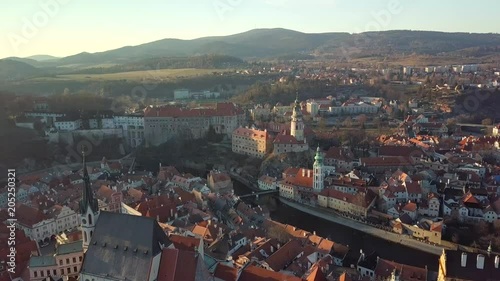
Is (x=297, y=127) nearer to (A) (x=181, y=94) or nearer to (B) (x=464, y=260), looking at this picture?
(B) (x=464, y=260)

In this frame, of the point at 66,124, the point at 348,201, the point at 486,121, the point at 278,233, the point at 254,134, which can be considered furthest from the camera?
the point at 486,121

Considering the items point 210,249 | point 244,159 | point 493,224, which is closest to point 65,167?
point 244,159

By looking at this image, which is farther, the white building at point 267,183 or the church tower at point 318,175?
the white building at point 267,183

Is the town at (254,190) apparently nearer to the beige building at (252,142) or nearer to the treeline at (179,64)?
the beige building at (252,142)

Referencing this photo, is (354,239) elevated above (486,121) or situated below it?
below

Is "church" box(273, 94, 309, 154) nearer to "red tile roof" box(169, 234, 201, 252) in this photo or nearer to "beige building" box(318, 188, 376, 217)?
"beige building" box(318, 188, 376, 217)

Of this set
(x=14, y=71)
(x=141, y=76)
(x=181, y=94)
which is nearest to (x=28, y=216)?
(x=181, y=94)

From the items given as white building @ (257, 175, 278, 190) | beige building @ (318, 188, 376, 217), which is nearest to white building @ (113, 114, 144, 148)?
white building @ (257, 175, 278, 190)

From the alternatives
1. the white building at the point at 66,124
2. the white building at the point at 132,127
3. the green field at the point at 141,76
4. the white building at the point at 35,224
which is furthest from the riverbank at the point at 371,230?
the green field at the point at 141,76
